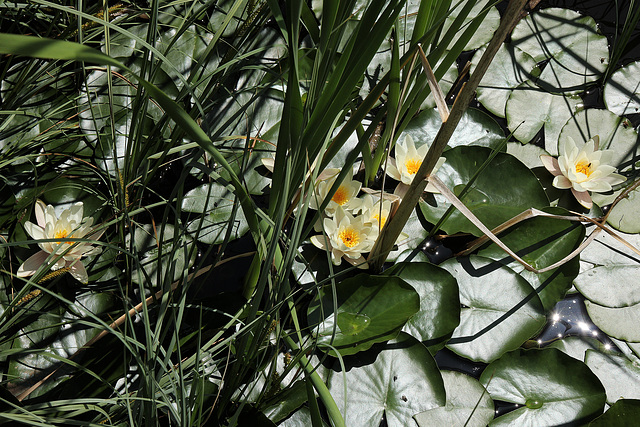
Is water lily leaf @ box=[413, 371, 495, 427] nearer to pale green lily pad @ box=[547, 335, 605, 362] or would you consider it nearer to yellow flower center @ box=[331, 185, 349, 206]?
pale green lily pad @ box=[547, 335, 605, 362]

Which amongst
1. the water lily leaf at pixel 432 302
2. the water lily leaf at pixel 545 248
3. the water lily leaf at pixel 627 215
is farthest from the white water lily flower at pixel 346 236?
the water lily leaf at pixel 627 215

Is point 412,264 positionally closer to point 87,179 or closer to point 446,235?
point 446,235

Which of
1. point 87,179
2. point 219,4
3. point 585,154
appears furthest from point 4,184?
point 585,154

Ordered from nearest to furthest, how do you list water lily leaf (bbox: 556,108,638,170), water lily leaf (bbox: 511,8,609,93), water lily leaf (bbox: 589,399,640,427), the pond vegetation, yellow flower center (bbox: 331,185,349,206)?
the pond vegetation < water lily leaf (bbox: 589,399,640,427) < yellow flower center (bbox: 331,185,349,206) < water lily leaf (bbox: 556,108,638,170) < water lily leaf (bbox: 511,8,609,93)

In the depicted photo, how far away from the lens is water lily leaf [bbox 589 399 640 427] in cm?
110

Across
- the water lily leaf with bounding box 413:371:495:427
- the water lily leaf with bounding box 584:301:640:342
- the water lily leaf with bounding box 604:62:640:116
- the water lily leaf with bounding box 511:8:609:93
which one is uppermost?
the water lily leaf with bounding box 511:8:609:93

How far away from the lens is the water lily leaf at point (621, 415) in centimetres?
110

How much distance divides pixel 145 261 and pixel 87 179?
0.30m

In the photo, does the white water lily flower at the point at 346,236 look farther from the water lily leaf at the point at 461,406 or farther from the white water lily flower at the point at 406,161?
the water lily leaf at the point at 461,406

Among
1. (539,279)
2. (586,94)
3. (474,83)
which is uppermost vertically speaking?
(474,83)

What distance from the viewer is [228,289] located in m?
1.25

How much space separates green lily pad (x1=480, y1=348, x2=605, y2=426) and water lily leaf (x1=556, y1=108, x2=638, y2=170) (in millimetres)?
694

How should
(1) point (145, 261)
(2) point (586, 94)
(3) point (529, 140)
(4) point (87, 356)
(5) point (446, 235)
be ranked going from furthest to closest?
(2) point (586, 94) < (3) point (529, 140) < (5) point (446, 235) < (1) point (145, 261) < (4) point (87, 356)

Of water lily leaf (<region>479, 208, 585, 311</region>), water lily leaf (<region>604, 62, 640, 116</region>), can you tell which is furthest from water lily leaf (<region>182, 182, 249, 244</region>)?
water lily leaf (<region>604, 62, 640, 116</region>)
